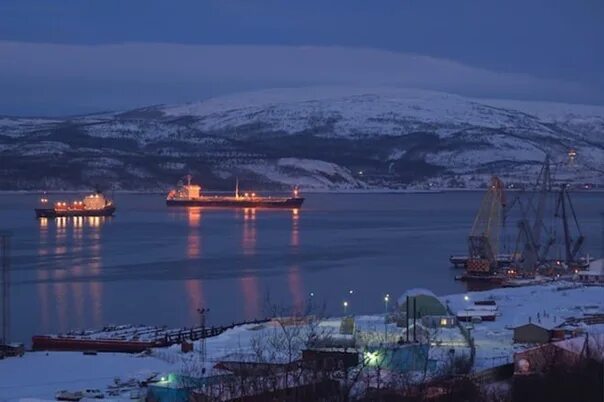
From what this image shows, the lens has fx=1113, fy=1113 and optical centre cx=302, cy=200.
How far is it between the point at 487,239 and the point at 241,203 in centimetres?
1429

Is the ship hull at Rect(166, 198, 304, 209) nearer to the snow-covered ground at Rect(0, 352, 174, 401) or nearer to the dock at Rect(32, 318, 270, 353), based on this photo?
the dock at Rect(32, 318, 270, 353)

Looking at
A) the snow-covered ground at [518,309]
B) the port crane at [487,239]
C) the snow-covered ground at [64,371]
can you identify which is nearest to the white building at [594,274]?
the snow-covered ground at [518,309]

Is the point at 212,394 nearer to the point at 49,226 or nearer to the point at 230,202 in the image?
the point at 49,226

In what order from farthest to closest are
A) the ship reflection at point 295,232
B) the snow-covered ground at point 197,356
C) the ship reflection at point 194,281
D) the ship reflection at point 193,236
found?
the ship reflection at point 295,232, the ship reflection at point 193,236, the ship reflection at point 194,281, the snow-covered ground at point 197,356

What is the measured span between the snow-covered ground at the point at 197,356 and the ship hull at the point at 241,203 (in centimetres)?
1712

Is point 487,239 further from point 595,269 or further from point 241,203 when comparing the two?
point 241,203

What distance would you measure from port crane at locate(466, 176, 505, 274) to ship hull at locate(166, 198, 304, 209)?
1162 centimetres

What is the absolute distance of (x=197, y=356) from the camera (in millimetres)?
4184

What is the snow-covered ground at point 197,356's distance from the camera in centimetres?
365

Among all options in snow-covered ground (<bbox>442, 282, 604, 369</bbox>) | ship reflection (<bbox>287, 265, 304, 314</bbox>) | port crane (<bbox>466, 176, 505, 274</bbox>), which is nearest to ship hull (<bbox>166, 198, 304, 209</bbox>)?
port crane (<bbox>466, 176, 505, 274</bbox>)

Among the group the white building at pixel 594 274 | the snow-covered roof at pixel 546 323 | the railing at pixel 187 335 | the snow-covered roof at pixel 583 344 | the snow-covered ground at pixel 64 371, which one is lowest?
the railing at pixel 187 335

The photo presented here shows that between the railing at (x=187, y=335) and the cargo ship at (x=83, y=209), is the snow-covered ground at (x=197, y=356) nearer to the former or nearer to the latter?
the railing at (x=187, y=335)

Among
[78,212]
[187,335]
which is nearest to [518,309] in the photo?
[187,335]

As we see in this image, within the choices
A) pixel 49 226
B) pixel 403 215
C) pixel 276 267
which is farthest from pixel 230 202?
pixel 276 267
